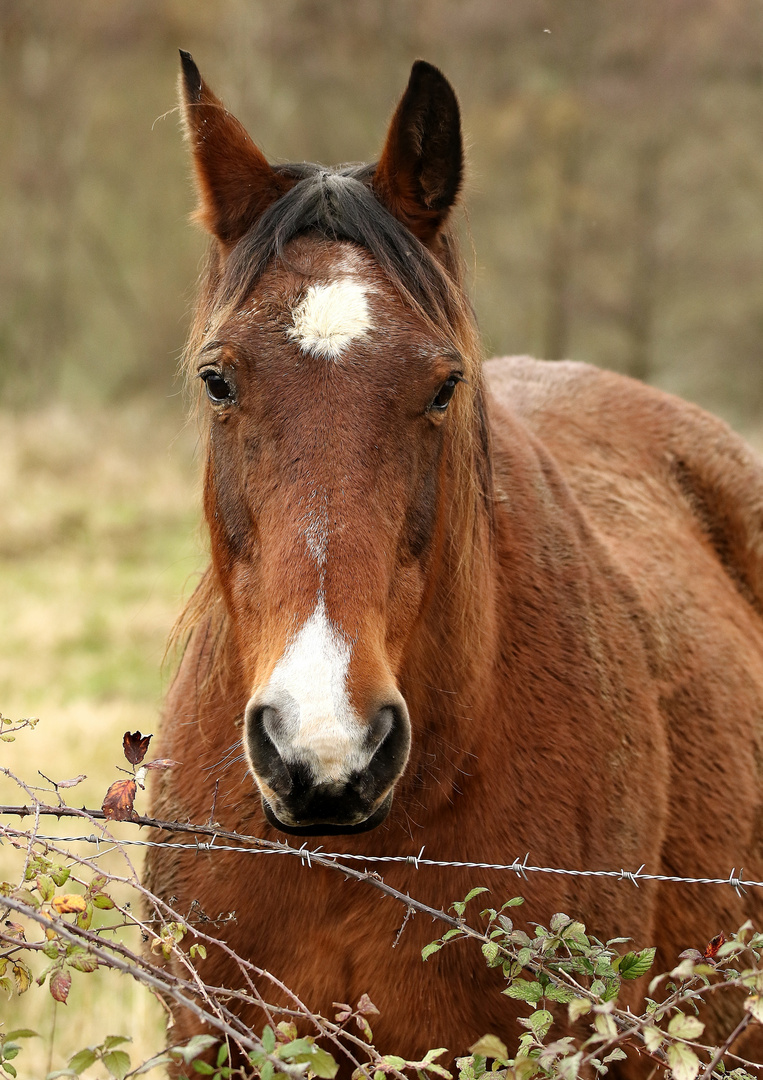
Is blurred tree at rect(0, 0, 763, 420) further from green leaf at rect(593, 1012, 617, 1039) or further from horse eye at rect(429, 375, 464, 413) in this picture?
green leaf at rect(593, 1012, 617, 1039)

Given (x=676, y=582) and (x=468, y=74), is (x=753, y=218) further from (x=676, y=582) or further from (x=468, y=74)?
(x=676, y=582)

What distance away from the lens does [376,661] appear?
6.09 ft

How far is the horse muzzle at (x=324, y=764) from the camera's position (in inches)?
66.8

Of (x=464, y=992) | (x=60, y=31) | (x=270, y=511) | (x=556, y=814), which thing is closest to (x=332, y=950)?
(x=464, y=992)

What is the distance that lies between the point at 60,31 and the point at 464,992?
1962 cm

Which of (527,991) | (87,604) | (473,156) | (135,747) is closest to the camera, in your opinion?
(527,991)

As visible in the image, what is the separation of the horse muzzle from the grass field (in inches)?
44.4

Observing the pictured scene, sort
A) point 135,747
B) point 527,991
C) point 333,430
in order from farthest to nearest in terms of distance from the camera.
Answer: point 333,430, point 135,747, point 527,991

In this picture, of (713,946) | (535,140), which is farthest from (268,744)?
(535,140)

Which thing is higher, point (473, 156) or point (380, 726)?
point (473, 156)

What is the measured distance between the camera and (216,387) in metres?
2.29

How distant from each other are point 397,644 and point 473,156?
14.0m

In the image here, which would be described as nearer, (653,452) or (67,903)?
(67,903)

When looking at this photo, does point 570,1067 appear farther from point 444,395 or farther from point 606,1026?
point 444,395
